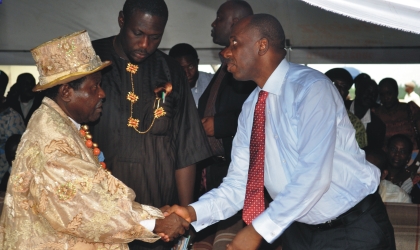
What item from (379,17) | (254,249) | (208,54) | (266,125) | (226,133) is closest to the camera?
(379,17)

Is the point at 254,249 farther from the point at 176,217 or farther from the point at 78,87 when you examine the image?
the point at 78,87

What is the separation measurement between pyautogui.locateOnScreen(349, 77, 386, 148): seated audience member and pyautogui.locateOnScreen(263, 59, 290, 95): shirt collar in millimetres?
3245

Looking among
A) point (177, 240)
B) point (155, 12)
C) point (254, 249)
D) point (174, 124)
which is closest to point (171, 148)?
point (174, 124)

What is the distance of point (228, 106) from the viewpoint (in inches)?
202

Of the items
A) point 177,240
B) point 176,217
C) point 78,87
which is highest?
point 78,87

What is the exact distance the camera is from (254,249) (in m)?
3.37

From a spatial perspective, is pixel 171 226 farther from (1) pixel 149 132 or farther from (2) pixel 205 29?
(2) pixel 205 29

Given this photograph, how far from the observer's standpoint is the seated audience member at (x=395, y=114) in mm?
7418

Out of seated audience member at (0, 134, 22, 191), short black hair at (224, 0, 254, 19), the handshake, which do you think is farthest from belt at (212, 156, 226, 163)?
seated audience member at (0, 134, 22, 191)

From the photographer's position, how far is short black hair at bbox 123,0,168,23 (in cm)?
417

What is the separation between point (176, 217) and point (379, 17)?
1.82m

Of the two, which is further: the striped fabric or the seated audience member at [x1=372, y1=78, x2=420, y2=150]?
the seated audience member at [x1=372, y1=78, x2=420, y2=150]

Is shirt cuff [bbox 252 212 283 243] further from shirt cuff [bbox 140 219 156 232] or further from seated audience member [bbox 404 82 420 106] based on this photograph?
seated audience member [bbox 404 82 420 106]

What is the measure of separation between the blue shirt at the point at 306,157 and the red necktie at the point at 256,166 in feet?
0.10
